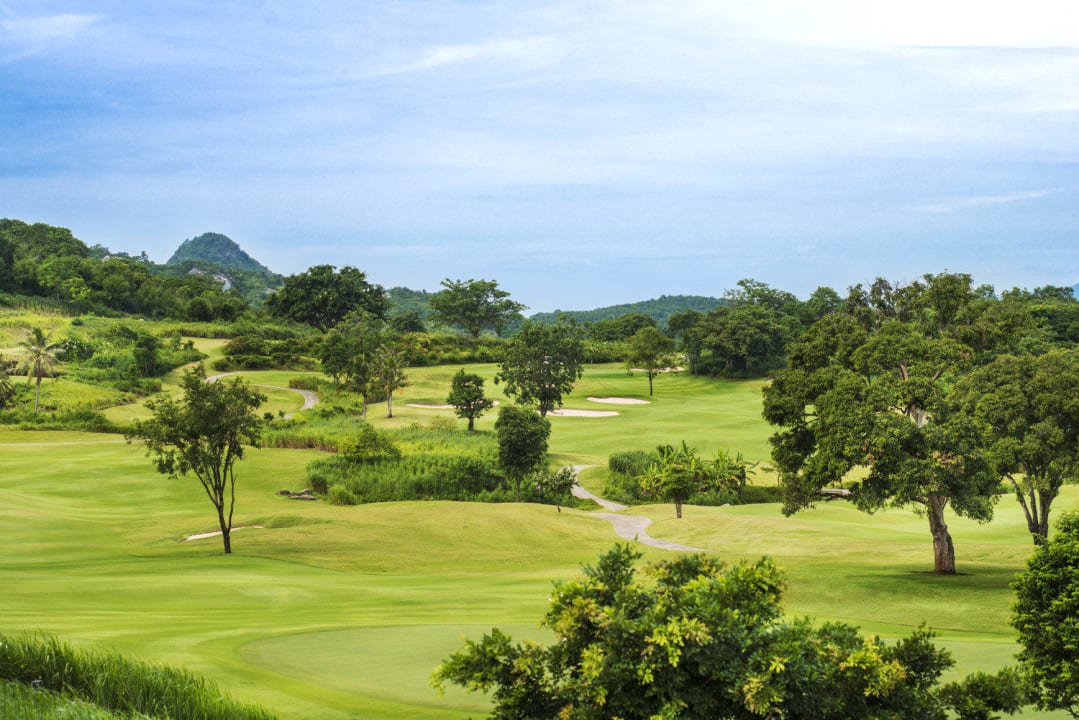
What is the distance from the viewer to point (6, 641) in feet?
37.7

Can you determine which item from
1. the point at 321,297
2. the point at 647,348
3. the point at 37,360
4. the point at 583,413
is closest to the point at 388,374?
the point at 583,413

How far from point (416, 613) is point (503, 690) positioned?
12859 mm

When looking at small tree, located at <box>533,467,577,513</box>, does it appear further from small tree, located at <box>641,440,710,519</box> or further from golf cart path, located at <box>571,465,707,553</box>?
small tree, located at <box>641,440,710,519</box>

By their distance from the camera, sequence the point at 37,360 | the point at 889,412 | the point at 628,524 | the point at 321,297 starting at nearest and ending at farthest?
1. the point at 889,412
2. the point at 628,524
3. the point at 37,360
4. the point at 321,297

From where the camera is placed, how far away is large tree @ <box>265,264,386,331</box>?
128625 mm

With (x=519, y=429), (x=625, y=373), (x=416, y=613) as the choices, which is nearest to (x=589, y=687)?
(x=416, y=613)

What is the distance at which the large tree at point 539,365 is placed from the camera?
244ft

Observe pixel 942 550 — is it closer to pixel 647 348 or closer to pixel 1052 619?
pixel 1052 619

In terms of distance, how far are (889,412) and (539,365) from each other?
165 feet

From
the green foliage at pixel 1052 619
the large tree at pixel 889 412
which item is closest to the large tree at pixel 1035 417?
the large tree at pixel 889 412

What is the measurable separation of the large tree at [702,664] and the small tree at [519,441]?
40730mm

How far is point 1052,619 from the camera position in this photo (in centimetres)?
1251

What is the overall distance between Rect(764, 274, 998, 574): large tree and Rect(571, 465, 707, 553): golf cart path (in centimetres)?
596

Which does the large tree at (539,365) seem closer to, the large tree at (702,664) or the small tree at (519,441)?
the small tree at (519,441)
